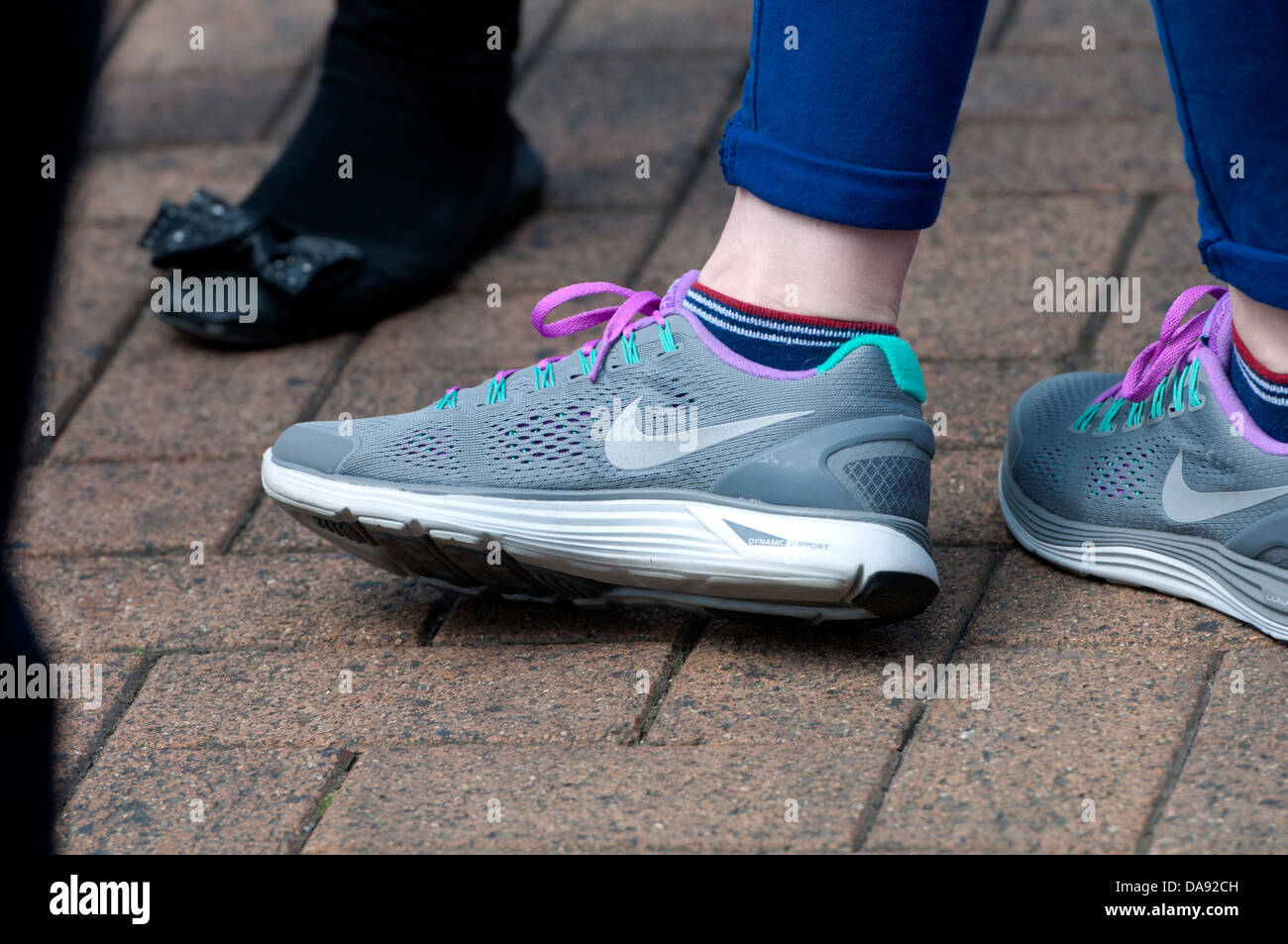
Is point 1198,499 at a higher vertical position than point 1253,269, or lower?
lower

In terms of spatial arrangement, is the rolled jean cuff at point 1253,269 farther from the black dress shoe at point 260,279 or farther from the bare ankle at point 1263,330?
the black dress shoe at point 260,279

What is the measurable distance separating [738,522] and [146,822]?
0.57 m

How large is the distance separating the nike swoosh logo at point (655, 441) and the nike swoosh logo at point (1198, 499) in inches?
14.8

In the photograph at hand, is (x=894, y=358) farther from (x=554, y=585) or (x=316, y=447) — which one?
(x=316, y=447)

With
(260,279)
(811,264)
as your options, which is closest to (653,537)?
(811,264)

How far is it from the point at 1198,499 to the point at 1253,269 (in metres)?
0.24

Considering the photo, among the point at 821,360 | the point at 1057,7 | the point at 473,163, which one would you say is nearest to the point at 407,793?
the point at 821,360

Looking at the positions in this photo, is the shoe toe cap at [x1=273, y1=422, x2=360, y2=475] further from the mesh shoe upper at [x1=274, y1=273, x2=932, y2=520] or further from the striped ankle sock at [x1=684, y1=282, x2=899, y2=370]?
the striped ankle sock at [x1=684, y1=282, x2=899, y2=370]

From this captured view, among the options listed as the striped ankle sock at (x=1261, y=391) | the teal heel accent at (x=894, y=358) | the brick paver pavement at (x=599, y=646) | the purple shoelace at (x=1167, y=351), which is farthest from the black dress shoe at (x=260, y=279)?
the striped ankle sock at (x=1261, y=391)

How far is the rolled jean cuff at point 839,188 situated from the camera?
1.33 metres

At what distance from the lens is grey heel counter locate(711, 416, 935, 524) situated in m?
1.34

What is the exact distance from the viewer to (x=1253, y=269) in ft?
4.09

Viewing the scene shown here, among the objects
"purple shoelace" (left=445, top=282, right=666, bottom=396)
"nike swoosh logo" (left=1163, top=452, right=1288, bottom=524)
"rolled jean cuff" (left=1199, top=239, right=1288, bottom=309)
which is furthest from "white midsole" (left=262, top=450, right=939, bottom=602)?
"rolled jean cuff" (left=1199, top=239, right=1288, bottom=309)

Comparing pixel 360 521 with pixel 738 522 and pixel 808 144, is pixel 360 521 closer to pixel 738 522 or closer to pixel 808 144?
pixel 738 522
